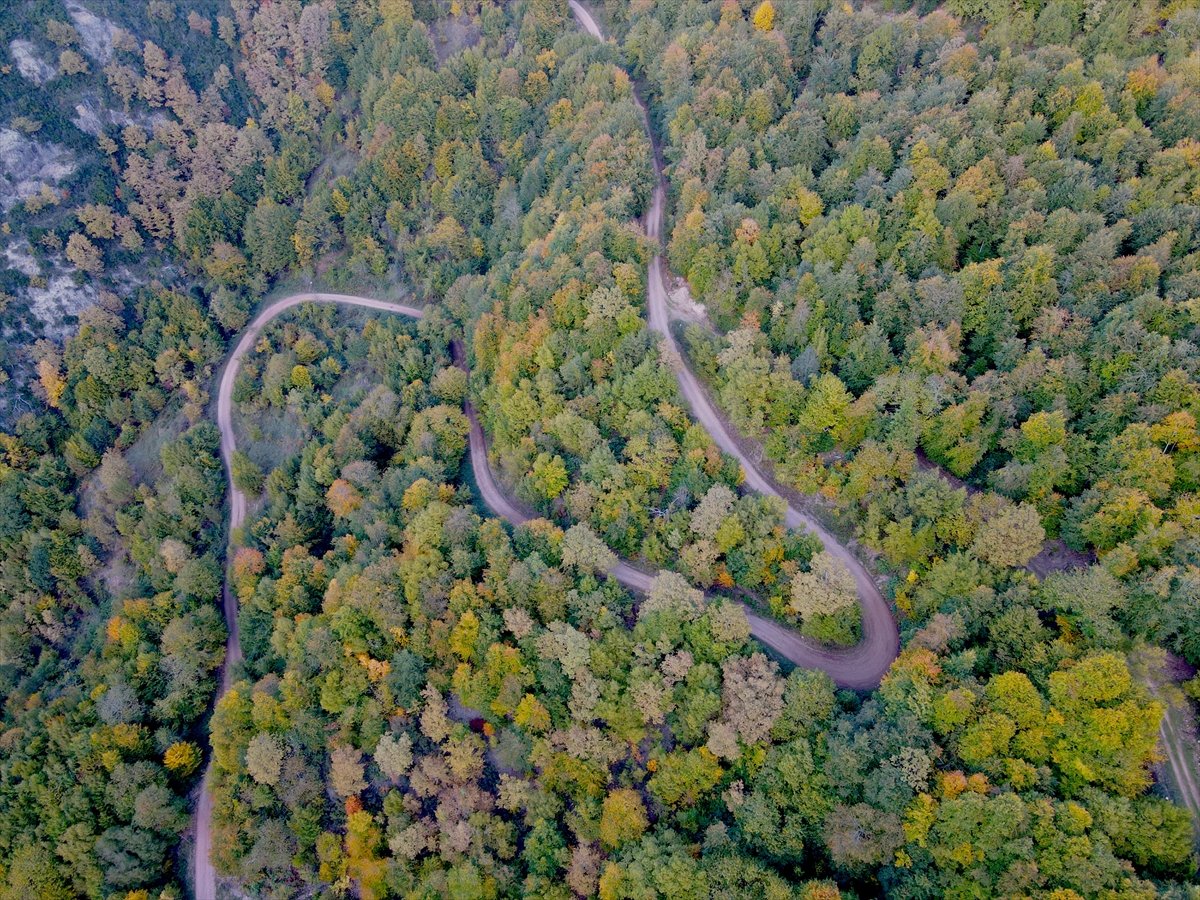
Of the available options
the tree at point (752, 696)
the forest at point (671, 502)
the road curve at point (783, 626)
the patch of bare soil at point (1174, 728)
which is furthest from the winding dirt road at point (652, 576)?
the patch of bare soil at point (1174, 728)

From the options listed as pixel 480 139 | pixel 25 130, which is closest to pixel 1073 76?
pixel 480 139

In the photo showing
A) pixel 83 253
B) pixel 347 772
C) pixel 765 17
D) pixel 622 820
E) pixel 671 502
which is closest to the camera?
pixel 622 820

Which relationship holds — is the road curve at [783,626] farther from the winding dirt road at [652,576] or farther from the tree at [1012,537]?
A: the tree at [1012,537]

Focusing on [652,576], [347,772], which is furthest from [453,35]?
[347,772]

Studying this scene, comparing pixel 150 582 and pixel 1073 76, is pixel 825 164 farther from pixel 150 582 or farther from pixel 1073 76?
pixel 150 582

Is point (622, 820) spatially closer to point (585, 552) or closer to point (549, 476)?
point (585, 552)

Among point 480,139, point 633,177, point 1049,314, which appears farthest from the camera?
point 480,139
